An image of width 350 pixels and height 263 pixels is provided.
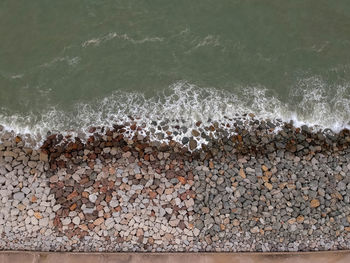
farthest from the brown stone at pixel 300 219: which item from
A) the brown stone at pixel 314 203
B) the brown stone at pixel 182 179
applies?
the brown stone at pixel 182 179

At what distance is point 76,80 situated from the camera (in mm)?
14336

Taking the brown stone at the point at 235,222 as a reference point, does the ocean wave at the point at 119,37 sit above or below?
above

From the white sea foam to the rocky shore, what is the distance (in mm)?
497

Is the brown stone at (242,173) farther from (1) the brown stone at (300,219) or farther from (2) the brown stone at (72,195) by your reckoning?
(2) the brown stone at (72,195)

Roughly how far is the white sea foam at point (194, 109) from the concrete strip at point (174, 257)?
4.02 metres

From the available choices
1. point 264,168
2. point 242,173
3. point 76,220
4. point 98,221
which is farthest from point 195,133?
point 76,220

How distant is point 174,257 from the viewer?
1084cm

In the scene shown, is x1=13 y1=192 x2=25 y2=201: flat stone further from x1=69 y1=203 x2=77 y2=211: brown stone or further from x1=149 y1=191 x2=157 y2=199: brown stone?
x1=149 y1=191 x2=157 y2=199: brown stone

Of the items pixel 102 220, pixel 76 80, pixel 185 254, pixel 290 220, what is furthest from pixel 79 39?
pixel 290 220

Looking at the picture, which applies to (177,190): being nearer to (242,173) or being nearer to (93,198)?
(242,173)

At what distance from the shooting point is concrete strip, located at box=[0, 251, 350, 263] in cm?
1066

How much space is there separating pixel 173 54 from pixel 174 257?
785 cm

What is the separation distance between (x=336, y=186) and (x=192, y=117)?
5.31 metres

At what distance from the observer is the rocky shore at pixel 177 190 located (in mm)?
11266
